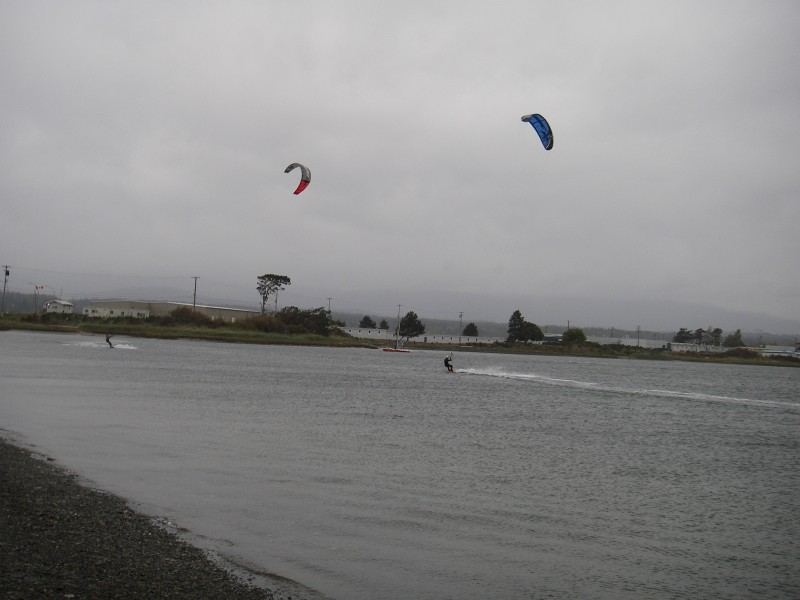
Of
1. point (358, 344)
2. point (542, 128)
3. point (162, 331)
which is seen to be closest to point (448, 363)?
point (542, 128)

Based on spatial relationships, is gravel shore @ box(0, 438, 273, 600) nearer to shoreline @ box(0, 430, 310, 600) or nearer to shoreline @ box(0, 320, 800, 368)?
shoreline @ box(0, 430, 310, 600)

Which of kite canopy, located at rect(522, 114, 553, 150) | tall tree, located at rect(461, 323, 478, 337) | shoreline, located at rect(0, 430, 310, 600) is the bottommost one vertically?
shoreline, located at rect(0, 430, 310, 600)

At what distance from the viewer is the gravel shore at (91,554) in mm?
7266

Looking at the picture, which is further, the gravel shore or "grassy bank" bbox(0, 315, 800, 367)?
"grassy bank" bbox(0, 315, 800, 367)

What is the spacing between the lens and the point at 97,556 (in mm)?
8320

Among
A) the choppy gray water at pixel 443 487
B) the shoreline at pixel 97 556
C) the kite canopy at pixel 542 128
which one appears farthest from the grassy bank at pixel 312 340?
the shoreline at pixel 97 556

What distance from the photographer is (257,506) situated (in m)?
12.5

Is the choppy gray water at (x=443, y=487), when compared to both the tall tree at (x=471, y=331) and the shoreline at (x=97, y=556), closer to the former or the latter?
the shoreline at (x=97, y=556)

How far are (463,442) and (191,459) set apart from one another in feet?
28.1

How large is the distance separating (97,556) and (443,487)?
26.3ft

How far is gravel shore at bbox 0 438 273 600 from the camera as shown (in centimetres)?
727

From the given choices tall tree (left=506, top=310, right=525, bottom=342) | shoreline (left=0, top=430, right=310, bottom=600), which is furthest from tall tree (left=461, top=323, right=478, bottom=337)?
shoreline (left=0, top=430, right=310, bottom=600)

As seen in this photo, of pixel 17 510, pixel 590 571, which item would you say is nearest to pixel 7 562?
pixel 17 510

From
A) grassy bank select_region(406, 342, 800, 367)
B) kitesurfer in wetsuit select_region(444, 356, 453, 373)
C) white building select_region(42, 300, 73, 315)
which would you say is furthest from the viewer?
grassy bank select_region(406, 342, 800, 367)
